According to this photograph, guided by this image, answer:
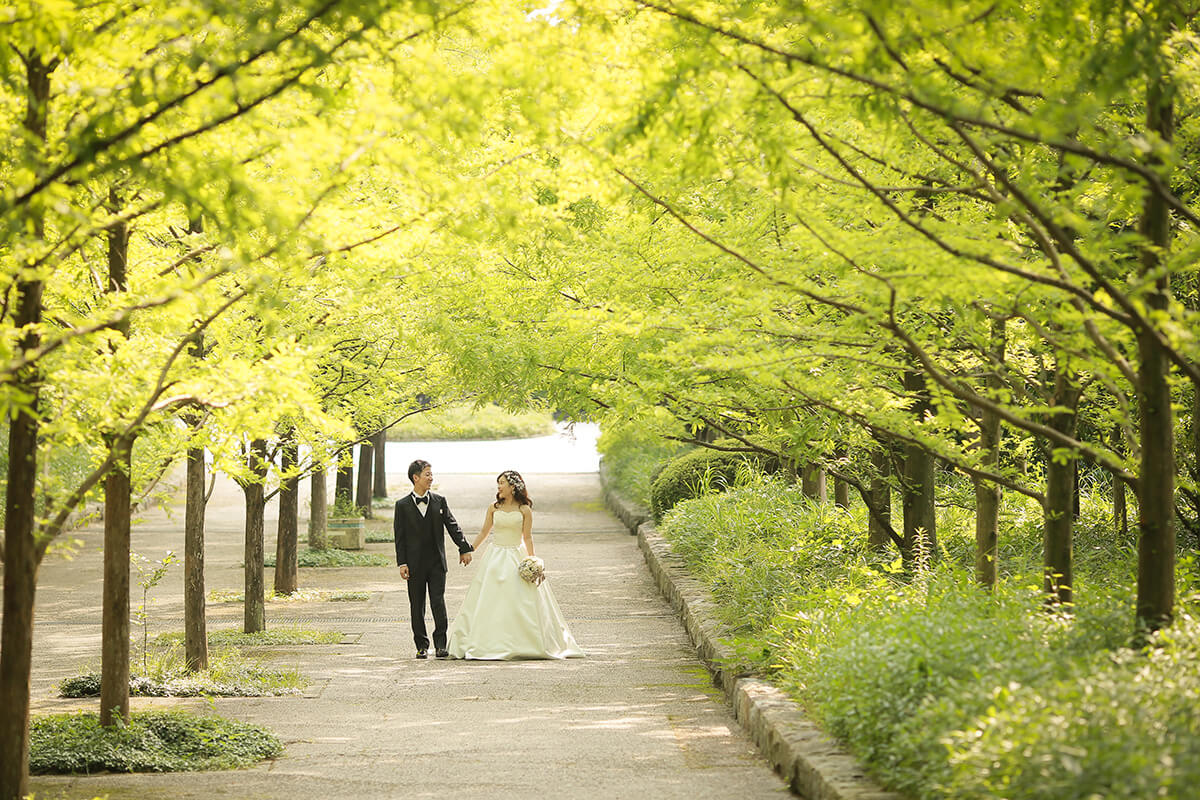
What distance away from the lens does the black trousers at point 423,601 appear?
472 inches

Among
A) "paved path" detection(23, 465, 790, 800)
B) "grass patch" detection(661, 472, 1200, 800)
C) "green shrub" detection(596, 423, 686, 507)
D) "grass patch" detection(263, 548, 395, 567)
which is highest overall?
"green shrub" detection(596, 423, 686, 507)

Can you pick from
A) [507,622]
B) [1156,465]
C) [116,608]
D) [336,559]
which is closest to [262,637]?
[507,622]

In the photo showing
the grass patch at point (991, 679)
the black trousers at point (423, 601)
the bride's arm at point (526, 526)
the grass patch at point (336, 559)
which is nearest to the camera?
the grass patch at point (991, 679)

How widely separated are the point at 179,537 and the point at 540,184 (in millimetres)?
18941

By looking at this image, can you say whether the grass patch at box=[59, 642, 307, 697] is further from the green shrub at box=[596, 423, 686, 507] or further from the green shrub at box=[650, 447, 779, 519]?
the green shrub at box=[596, 423, 686, 507]

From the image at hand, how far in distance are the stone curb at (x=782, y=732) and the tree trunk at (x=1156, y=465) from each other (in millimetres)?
1478

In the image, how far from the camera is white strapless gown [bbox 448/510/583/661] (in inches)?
475

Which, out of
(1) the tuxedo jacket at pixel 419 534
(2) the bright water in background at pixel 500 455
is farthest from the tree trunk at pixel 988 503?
(2) the bright water in background at pixel 500 455

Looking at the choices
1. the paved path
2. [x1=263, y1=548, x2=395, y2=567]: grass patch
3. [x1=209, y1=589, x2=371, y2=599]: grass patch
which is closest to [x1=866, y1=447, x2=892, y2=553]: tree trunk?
the paved path

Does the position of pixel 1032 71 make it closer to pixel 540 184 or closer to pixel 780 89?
pixel 780 89

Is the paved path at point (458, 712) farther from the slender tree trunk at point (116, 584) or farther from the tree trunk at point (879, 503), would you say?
the tree trunk at point (879, 503)

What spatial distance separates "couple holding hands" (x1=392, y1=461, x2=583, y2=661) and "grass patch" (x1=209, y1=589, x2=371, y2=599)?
171 inches

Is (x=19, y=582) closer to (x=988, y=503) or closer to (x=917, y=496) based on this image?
(x=988, y=503)

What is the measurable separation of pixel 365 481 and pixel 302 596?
1033cm
